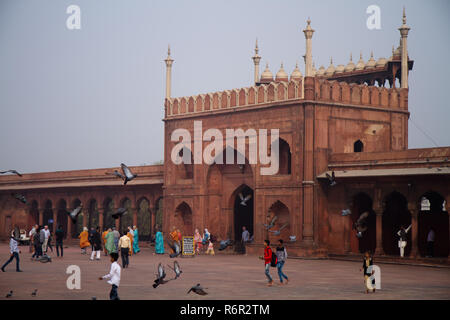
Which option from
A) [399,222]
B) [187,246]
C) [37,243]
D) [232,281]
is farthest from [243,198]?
[232,281]

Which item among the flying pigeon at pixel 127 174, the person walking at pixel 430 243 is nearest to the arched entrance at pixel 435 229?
the person walking at pixel 430 243

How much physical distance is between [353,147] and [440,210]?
3870 mm

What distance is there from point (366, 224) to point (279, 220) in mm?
3352

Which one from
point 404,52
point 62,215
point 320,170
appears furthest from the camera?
point 62,215

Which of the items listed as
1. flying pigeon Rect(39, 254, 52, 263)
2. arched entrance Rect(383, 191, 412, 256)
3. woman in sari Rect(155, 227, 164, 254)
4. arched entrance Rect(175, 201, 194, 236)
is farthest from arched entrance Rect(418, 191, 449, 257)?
flying pigeon Rect(39, 254, 52, 263)

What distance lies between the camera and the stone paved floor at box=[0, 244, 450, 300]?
14844 mm

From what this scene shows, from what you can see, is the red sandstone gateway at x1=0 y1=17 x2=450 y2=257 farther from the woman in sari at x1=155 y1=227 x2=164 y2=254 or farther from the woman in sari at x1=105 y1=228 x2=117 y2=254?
the woman in sari at x1=105 y1=228 x2=117 y2=254

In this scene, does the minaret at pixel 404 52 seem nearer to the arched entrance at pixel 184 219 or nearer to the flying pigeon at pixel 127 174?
the arched entrance at pixel 184 219

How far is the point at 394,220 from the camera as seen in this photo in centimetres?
2617

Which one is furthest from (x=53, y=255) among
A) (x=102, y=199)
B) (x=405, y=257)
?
(x=405, y=257)

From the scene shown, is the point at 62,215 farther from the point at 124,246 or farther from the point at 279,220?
the point at 124,246

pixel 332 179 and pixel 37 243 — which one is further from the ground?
pixel 332 179

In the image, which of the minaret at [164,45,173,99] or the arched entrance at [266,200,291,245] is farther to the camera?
the minaret at [164,45,173,99]

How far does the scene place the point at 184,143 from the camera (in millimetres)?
31328
